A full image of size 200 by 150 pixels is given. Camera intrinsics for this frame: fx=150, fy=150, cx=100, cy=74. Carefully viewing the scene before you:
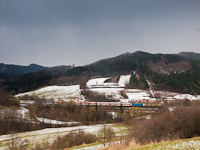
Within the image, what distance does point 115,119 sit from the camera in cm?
7219

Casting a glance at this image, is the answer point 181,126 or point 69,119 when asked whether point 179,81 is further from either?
point 181,126

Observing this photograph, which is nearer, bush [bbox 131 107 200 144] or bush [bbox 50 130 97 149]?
bush [bbox 131 107 200 144]

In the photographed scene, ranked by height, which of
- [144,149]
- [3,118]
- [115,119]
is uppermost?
[144,149]

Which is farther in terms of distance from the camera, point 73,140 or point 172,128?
point 73,140

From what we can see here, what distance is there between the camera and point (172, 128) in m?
22.5

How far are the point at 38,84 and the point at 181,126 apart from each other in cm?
17891

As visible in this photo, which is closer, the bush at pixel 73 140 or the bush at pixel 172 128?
the bush at pixel 172 128

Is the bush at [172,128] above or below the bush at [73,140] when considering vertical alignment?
above

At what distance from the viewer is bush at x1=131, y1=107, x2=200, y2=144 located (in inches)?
864

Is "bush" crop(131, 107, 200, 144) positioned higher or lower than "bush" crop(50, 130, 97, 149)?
higher

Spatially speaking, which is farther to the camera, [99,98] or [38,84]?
[38,84]

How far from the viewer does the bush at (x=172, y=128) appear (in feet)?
72.0

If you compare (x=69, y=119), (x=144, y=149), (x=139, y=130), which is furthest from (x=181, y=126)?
(x=69, y=119)

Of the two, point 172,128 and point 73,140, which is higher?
point 172,128
